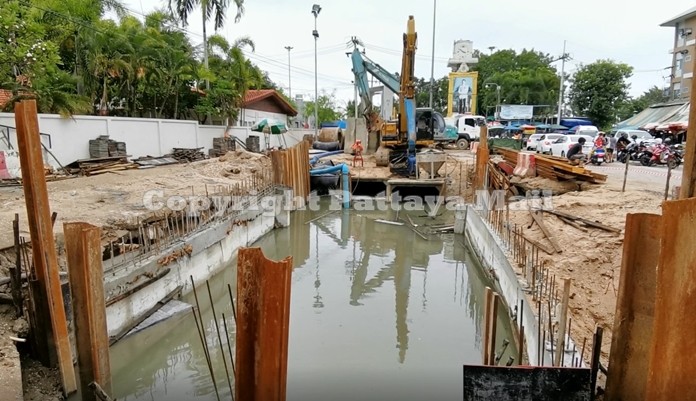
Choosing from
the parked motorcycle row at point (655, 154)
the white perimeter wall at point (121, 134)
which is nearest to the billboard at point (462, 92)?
the parked motorcycle row at point (655, 154)

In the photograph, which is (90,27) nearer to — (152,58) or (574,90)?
(152,58)

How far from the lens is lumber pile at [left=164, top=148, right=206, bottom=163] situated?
19.3 metres

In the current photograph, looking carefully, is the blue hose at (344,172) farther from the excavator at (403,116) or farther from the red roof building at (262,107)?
the red roof building at (262,107)

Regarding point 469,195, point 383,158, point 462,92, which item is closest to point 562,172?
point 469,195

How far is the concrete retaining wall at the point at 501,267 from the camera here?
5.31m

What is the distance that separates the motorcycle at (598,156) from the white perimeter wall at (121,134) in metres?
18.7

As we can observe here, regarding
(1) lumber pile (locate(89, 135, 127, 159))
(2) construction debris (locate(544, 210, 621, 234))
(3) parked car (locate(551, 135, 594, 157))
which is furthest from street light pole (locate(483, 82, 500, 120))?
(2) construction debris (locate(544, 210, 621, 234))

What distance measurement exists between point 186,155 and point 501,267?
1581 centimetres

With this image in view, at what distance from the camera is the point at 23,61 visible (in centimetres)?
1238

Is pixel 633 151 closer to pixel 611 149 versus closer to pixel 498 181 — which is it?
pixel 611 149

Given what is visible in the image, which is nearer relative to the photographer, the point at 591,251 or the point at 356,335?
the point at 356,335

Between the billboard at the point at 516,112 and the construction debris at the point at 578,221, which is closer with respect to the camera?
the construction debris at the point at 578,221

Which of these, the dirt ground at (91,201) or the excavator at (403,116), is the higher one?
the excavator at (403,116)

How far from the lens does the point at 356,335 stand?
6.82 m
